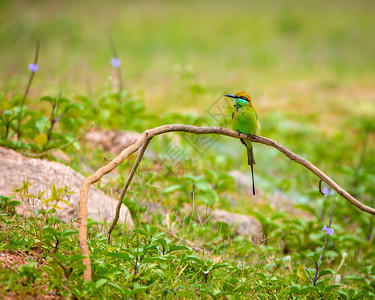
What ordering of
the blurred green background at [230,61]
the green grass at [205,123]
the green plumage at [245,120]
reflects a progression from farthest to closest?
the blurred green background at [230,61]
the green plumage at [245,120]
the green grass at [205,123]

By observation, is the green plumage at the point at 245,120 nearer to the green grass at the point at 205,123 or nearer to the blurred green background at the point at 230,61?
the green grass at the point at 205,123

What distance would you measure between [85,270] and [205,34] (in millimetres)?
12527

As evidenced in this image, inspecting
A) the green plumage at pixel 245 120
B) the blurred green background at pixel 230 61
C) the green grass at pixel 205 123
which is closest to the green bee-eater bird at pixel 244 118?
the green plumage at pixel 245 120

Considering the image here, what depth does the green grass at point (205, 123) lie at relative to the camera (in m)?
2.38

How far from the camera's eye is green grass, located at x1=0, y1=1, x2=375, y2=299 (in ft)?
7.80

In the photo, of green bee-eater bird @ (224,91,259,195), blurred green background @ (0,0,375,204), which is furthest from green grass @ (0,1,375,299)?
green bee-eater bird @ (224,91,259,195)

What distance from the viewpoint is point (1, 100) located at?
3742 millimetres

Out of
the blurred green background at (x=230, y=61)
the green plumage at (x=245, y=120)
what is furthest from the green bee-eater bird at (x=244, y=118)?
the blurred green background at (x=230, y=61)

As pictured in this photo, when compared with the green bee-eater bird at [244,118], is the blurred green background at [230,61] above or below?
above

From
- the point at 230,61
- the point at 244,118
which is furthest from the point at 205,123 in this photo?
the point at 230,61

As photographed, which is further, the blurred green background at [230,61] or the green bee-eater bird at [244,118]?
the blurred green background at [230,61]

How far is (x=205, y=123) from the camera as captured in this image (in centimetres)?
548

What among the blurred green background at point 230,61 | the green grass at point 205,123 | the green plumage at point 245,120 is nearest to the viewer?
the green grass at point 205,123

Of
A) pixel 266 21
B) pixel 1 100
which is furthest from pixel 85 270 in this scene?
pixel 266 21
